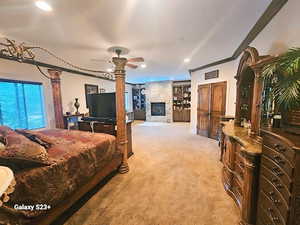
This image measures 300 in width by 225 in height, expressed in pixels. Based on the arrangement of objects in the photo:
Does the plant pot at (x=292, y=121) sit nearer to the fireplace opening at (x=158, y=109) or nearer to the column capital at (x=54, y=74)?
the column capital at (x=54, y=74)

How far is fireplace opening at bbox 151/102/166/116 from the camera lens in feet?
30.0

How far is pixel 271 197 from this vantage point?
3.95 ft

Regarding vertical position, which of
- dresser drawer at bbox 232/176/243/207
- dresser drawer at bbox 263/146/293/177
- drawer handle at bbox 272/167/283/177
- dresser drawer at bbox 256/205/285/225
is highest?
dresser drawer at bbox 263/146/293/177

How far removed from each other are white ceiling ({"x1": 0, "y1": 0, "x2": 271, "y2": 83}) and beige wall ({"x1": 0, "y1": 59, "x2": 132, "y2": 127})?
1.40m

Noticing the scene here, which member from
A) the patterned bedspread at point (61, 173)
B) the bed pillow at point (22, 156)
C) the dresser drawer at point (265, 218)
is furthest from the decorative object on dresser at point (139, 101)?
the dresser drawer at point (265, 218)

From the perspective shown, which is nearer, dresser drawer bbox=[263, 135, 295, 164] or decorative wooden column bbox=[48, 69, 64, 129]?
dresser drawer bbox=[263, 135, 295, 164]

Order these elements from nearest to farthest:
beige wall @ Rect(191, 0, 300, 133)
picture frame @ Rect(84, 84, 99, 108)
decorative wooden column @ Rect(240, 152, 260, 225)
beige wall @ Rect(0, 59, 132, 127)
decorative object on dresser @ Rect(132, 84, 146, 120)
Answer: decorative wooden column @ Rect(240, 152, 260, 225) → beige wall @ Rect(191, 0, 300, 133) → beige wall @ Rect(0, 59, 132, 127) → picture frame @ Rect(84, 84, 99, 108) → decorative object on dresser @ Rect(132, 84, 146, 120)

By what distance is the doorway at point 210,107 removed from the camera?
459cm

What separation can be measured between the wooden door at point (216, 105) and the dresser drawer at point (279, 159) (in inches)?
141

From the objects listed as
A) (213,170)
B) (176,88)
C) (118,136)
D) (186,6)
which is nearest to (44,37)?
(118,136)

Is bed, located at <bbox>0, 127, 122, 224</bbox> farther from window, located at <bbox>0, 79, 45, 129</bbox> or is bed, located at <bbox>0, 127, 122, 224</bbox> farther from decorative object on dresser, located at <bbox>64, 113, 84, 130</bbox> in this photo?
decorative object on dresser, located at <bbox>64, 113, 84, 130</bbox>

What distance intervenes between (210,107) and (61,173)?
4.70 m

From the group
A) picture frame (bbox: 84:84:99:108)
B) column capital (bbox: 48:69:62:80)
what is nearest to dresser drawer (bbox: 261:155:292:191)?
column capital (bbox: 48:69:62:80)

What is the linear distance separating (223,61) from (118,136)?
154 inches
